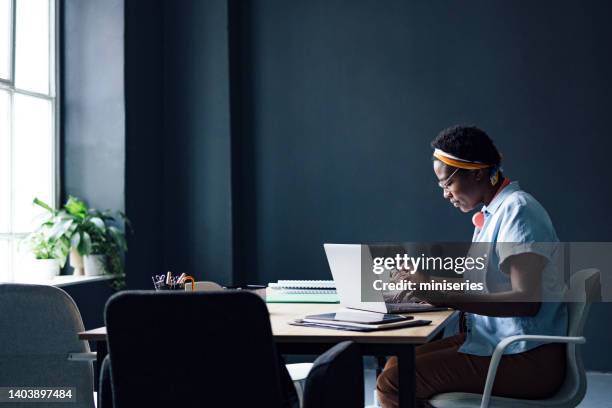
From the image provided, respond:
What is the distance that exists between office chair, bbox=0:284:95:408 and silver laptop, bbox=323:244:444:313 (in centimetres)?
82

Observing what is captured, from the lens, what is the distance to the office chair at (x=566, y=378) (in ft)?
7.59

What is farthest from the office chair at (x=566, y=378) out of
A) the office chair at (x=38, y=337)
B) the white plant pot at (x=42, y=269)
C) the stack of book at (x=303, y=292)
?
the white plant pot at (x=42, y=269)

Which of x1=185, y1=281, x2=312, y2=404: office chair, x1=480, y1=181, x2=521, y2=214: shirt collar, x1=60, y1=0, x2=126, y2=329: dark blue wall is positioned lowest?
x1=185, y1=281, x2=312, y2=404: office chair

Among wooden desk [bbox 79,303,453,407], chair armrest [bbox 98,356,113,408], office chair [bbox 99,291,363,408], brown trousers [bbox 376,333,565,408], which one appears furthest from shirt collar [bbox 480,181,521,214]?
chair armrest [bbox 98,356,113,408]

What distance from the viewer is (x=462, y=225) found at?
202 inches

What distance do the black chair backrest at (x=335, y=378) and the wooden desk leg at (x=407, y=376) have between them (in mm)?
120

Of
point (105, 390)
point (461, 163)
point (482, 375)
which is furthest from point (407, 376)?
point (461, 163)

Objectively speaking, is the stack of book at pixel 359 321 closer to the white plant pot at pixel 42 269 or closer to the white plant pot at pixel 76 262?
the white plant pot at pixel 42 269

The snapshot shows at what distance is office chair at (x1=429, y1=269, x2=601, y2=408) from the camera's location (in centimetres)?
231

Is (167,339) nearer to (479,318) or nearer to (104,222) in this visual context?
(479,318)

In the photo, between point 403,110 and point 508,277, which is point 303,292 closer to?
point 508,277

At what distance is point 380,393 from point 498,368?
15.7 inches

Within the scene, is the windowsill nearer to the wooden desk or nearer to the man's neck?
the wooden desk

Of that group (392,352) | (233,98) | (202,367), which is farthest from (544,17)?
(202,367)
